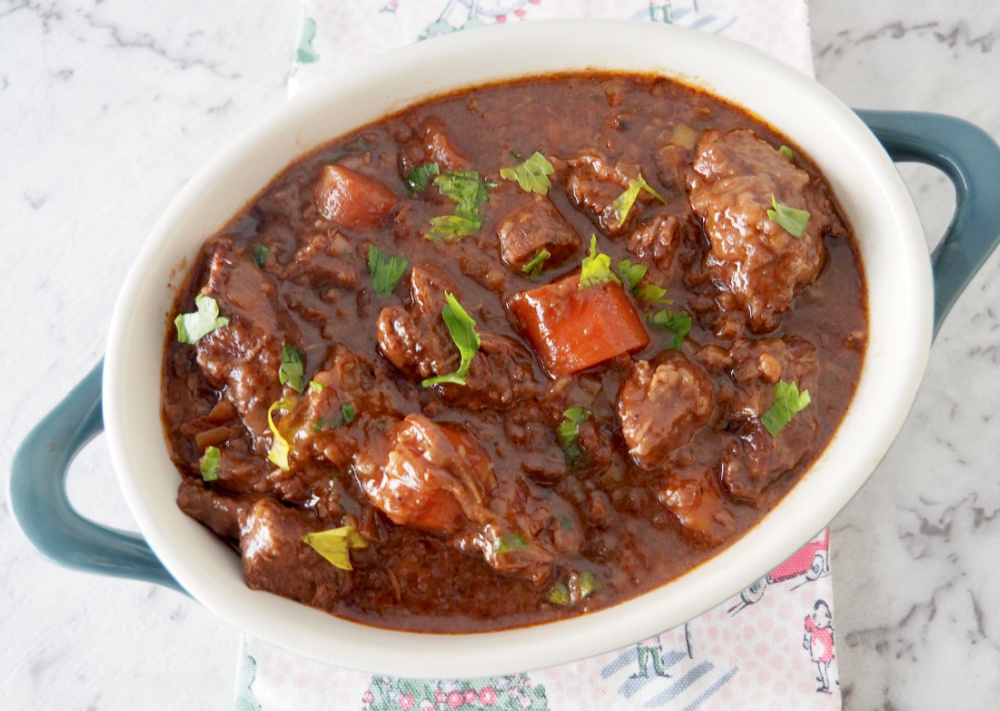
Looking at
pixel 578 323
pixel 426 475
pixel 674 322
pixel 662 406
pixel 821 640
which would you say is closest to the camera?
pixel 426 475

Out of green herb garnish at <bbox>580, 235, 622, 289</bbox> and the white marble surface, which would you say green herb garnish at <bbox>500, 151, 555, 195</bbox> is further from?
the white marble surface

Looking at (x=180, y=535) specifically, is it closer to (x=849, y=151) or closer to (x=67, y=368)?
(x=67, y=368)

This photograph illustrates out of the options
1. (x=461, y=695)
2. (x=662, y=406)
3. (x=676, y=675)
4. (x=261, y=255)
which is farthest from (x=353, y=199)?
(x=676, y=675)

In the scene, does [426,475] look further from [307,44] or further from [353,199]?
[307,44]

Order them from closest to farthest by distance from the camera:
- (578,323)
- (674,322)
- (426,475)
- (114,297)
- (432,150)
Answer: (426,475), (578,323), (674,322), (432,150), (114,297)

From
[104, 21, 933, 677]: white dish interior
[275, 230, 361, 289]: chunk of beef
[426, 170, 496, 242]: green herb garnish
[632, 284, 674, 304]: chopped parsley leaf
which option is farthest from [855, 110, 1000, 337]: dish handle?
[275, 230, 361, 289]: chunk of beef

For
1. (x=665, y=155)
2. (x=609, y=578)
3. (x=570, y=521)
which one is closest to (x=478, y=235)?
(x=665, y=155)
